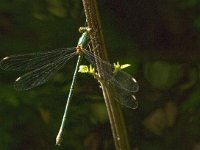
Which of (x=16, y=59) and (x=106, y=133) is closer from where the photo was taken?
(x=16, y=59)

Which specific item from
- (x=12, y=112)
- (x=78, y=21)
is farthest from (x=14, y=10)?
(x=12, y=112)

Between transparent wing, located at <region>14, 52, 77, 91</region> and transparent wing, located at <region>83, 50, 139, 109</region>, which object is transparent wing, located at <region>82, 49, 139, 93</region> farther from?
transparent wing, located at <region>14, 52, 77, 91</region>

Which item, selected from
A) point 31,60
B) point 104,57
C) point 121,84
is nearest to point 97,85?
point 31,60

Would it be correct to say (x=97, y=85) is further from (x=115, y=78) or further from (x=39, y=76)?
(x=115, y=78)

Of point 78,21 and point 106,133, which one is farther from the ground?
point 78,21

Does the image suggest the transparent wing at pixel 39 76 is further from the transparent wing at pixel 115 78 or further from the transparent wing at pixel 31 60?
the transparent wing at pixel 115 78

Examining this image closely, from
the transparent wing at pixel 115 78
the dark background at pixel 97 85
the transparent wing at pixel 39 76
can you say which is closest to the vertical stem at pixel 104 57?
the transparent wing at pixel 115 78

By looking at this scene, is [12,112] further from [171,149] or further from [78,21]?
[171,149]
